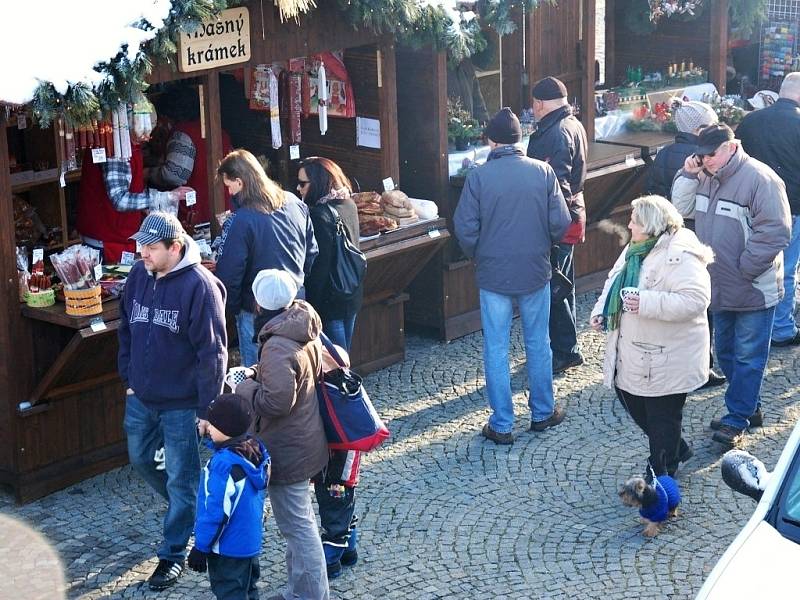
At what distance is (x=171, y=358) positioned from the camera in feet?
20.7

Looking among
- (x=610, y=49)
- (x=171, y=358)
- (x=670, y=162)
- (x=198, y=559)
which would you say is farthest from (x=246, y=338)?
(x=610, y=49)

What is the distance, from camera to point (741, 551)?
15.5ft

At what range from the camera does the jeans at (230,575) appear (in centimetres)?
567

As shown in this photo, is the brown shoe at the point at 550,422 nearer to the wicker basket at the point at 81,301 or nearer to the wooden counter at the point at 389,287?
the wooden counter at the point at 389,287

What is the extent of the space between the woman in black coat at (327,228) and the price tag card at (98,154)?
113cm

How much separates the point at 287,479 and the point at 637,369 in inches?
78.4

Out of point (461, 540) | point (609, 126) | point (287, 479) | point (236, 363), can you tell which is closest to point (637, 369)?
point (461, 540)

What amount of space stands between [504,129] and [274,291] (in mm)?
2483

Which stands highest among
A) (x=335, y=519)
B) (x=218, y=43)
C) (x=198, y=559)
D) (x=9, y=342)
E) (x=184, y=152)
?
(x=218, y=43)

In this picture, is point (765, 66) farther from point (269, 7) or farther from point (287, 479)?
point (287, 479)

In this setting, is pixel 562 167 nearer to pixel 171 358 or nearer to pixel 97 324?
pixel 97 324

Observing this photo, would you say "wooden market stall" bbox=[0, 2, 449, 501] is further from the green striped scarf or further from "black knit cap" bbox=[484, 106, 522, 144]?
the green striped scarf

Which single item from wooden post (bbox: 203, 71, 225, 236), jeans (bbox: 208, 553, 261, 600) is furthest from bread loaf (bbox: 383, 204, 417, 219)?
jeans (bbox: 208, 553, 261, 600)

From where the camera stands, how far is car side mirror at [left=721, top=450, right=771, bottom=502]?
202 inches
